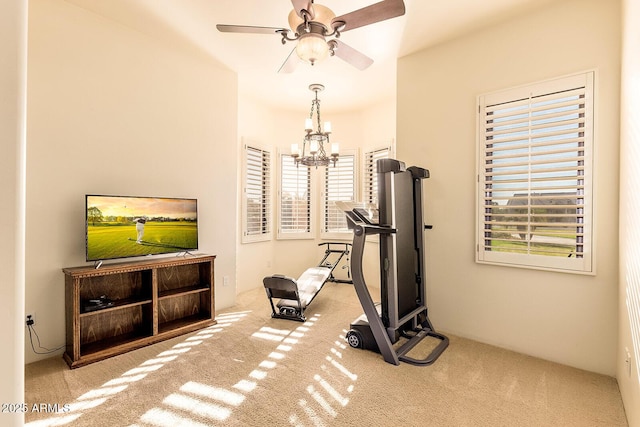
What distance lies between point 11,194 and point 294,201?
4.95m

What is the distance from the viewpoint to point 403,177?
3.17 metres

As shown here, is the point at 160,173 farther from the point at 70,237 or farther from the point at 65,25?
the point at 65,25

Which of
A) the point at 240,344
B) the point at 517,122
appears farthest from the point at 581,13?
the point at 240,344

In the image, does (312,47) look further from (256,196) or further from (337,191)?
(337,191)

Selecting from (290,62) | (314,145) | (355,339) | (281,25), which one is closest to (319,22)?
(290,62)

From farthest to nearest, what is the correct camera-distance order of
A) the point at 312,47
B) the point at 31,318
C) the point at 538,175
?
the point at 538,175, the point at 31,318, the point at 312,47

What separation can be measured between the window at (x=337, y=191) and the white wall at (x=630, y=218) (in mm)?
3915

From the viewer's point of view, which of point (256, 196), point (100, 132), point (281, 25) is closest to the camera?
point (100, 132)

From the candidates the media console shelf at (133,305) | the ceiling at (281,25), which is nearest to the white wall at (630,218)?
the ceiling at (281,25)

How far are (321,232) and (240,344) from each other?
3.22 meters

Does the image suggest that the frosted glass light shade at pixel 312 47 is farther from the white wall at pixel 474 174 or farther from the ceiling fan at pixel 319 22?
the white wall at pixel 474 174

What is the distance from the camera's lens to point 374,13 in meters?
2.21

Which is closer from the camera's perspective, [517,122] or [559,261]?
[559,261]

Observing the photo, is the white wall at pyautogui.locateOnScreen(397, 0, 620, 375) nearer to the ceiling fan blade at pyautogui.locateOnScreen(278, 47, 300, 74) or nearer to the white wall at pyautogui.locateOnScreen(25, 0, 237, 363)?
Result: the ceiling fan blade at pyautogui.locateOnScreen(278, 47, 300, 74)
